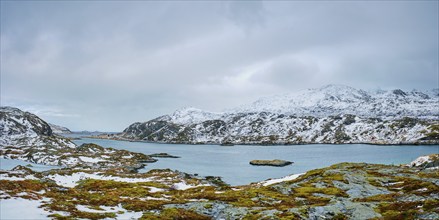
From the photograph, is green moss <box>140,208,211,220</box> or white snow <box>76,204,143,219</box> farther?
white snow <box>76,204,143,219</box>

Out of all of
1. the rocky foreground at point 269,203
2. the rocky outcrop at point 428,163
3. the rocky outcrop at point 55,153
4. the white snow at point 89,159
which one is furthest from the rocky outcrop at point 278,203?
the white snow at point 89,159

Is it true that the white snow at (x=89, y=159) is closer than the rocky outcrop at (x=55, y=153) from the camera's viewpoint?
No

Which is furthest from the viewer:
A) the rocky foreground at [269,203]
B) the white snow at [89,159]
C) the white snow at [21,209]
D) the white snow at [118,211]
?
the white snow at [89,159]

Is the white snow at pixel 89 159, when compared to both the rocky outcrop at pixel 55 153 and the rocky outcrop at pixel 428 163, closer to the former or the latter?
the rocky outcrop at pixel 55 153

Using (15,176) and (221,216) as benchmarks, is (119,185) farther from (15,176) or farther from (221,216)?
(221,216)

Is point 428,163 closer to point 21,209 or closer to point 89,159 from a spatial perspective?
point 21,209

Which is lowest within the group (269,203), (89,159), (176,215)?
(89,159)

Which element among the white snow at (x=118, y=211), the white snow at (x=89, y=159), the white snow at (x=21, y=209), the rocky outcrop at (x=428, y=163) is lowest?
the white snow at (x=89, y=159)

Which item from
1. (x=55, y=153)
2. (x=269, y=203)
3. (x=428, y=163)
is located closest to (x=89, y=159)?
(x=55, y=153)

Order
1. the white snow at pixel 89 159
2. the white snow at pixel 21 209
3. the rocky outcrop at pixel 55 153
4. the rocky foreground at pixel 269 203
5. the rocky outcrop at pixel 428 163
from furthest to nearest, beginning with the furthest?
the white snow at pixel 89 159, the rocky outcrop at pixel 55 153, the rocky outcrop at pixel 428 163, the rocky foreground at pixel 269 203, the white snow at pixel 21 209

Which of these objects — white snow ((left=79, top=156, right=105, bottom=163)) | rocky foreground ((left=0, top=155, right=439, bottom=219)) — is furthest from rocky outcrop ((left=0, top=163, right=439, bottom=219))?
white snow ((left=79, top=156, right=105, bottom=163))

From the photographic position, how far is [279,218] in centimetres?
A: 2917

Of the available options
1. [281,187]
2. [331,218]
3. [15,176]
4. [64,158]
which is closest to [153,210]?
[331,218]

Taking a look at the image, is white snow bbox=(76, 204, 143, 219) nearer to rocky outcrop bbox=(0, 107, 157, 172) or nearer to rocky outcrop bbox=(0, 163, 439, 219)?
rocky outcrop bbox=(0, 163, 439, 219)
